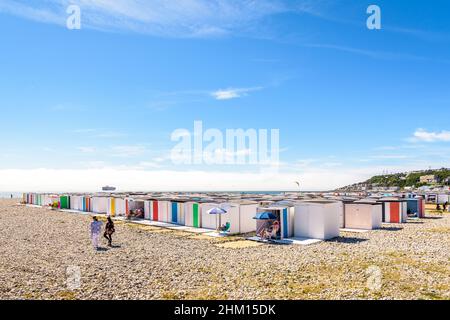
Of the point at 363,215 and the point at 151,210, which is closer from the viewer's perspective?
the point at 363,215

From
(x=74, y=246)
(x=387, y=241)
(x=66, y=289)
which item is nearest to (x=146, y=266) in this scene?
(x=66, y=289)

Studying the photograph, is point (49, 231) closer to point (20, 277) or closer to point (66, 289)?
point (20, 277)

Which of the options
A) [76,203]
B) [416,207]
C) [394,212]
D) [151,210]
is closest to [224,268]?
[151,210]

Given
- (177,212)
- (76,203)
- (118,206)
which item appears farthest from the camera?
(76,203)

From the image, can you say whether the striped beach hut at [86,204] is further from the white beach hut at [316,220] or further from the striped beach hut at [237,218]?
the white beach hut at [316,220]

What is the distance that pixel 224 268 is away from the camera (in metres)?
14.7

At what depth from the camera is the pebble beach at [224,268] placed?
1139 cm

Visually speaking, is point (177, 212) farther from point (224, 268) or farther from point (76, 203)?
point (76, 203)

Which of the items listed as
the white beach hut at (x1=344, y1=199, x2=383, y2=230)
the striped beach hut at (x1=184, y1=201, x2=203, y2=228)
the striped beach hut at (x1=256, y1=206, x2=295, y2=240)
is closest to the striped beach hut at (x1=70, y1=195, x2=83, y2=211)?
the striped beach hut at (x1=184, y1=201, x2=203, y2=228)

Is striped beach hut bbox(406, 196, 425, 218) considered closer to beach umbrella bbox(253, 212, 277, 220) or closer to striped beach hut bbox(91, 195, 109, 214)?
beach umbrella bbox(253, 212, 277, 220)

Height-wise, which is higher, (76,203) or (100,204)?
(100,204)
